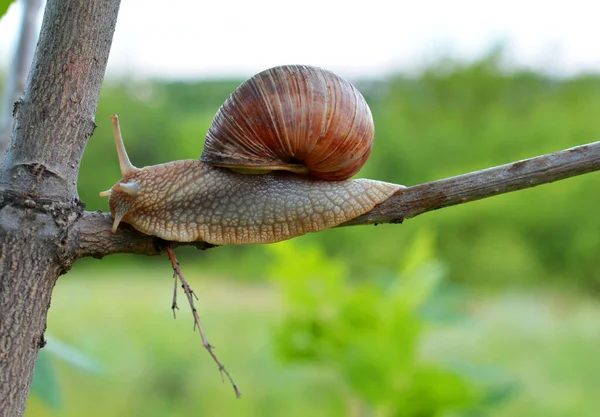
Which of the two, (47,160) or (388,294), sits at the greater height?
(47,160)

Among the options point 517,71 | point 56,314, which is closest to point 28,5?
point 56,314

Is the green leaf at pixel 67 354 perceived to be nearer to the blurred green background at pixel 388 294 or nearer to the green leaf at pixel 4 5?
the blurred green background at pixel 388 294

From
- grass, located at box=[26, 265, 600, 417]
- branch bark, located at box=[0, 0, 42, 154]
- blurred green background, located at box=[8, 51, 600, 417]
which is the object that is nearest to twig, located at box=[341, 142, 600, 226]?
blurred green background, located at box=[8, 51, 600, 417]

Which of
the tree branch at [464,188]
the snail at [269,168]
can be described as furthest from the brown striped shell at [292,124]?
the tree branch at [464,188]

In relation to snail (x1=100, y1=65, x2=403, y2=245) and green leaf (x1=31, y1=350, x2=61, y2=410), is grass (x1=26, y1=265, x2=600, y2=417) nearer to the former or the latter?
green leaf (x1=31, y1=350, x2=61, y2=410)

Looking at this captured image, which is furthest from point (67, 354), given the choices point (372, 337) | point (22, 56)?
point (372, 337)

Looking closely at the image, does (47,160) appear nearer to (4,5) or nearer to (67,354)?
(4,5)

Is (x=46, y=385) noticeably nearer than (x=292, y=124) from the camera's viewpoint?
No
